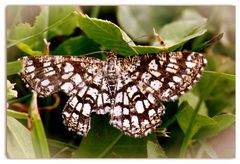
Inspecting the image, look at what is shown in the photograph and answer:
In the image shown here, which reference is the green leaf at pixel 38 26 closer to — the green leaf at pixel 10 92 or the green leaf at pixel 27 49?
the green leaf at pixel 27 49

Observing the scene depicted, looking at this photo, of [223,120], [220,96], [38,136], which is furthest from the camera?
[220,96]

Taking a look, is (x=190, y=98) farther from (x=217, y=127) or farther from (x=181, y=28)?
(x=181, y=28)

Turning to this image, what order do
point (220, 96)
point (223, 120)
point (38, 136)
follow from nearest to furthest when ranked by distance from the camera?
point (38, 136) < point (223, 120) < point (220, 96)

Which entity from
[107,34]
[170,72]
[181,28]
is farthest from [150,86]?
[181,28]

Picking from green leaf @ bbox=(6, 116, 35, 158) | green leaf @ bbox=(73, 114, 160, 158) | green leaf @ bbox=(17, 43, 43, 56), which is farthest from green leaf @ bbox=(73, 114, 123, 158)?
green leaf @ bbox=(17, 43, 43, 56)

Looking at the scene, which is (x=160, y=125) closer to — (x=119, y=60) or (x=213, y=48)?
(x=119, y=60)
